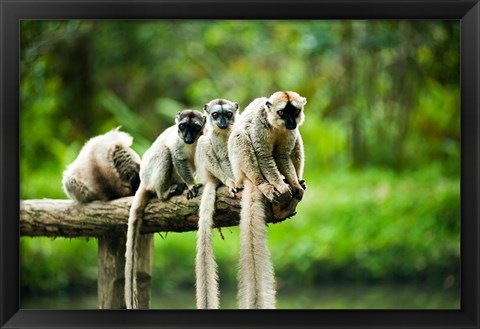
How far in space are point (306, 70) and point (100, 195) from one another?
579cm

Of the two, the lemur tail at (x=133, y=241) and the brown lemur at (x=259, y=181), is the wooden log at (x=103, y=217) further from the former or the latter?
the brown lemur at (x=259, y=181)

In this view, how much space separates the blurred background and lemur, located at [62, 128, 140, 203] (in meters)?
1.86

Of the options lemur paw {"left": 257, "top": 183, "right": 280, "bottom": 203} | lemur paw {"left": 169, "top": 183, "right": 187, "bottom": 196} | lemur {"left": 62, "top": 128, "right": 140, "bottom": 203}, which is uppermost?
lemur {"left": 62, "top": 128, "right": 140, "bottom": 203}

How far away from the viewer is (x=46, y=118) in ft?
28.1

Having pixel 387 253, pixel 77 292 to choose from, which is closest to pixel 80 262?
pixel 77 292

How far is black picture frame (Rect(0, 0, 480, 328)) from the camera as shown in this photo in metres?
4.45

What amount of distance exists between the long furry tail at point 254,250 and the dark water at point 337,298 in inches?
127

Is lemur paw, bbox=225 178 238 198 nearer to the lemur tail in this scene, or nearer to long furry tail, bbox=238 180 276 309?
long furry tail, bbox=238 180 276 309

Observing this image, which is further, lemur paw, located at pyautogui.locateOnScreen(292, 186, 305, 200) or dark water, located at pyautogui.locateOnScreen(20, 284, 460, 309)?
dark water, located at pyautogui.locateOnScreen(20, 284, 460, 309)

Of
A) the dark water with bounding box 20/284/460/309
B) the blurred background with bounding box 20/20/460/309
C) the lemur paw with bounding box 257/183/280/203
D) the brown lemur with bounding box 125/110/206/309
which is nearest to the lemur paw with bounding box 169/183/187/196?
the brown lemur with bounding box 125/110/206/309

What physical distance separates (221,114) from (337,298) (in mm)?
3977

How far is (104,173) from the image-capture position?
16.0 ft

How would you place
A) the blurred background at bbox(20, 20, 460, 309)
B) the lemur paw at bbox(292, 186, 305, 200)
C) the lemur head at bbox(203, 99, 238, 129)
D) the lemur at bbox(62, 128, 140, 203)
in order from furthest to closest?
the blurred background at bbox(20, 20, 460, 309) < the lemur at bbox(62, 128, 140, 203) < the lemur head at bbox(203, 99, 238, 129) < the lemur paw at bbox(292, 186, 305, 200)

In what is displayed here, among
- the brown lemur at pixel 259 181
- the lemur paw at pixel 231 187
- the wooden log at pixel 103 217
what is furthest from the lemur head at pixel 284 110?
the wooden log at pixel 103 217
